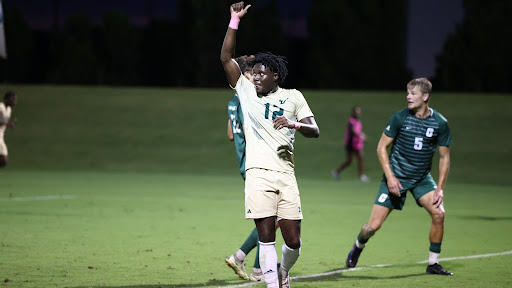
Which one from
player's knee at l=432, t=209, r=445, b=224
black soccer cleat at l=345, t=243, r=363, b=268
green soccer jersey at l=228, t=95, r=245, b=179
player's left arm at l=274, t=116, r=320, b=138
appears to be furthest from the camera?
black soccer cleat at l=345, t=243, r=363, b=268

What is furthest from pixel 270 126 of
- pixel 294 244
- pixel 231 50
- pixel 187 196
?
pixel 187 196

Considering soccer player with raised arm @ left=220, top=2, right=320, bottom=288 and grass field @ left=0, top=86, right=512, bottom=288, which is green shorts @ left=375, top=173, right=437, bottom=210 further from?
soccer player with raised arm @ left=220, top=2, right=320, bottom=288

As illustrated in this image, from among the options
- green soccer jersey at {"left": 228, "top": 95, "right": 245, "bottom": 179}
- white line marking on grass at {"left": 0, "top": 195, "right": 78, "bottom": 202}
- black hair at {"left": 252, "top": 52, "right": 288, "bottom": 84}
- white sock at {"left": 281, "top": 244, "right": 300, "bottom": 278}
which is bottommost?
white line marking on grass at {"left": 0, "top": 195, "right": 78, "bottom": 202}

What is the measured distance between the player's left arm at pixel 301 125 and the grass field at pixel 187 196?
233 cm

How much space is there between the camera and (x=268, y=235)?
24.1 ft

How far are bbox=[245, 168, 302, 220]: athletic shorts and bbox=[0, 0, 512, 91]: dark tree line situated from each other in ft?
135

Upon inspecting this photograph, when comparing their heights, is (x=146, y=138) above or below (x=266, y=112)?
below

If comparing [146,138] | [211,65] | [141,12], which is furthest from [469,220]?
[141,12]

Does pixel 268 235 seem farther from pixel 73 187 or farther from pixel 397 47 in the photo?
pixel 397 47

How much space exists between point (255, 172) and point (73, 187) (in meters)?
15.0

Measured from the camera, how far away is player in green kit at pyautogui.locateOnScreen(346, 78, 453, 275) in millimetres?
9547

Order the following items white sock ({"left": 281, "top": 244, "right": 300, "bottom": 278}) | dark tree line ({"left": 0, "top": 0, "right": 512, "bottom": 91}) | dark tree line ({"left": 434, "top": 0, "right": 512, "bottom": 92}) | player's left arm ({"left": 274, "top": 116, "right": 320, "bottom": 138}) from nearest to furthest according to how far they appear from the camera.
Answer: player's left arm ({"left": 274, "top": 116, "right": 320, "bottom": 138})
white sock ({"left": 281, "top": 244, "right": 300, "bottom": 278})
dark tree line ({"left": 434, "top": 0, "right": 512, "bottom": 92})
dark tree line ({"left": 0, "top": 0, "right": 512, "bottom": 91})

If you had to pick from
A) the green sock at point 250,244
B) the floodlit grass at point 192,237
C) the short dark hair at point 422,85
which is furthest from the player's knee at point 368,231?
the short dark hair at point 422,85

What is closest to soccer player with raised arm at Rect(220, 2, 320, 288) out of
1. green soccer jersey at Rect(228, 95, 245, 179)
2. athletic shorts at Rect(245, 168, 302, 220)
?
athletic shorts at Rect(245, 168, 302, 220)
